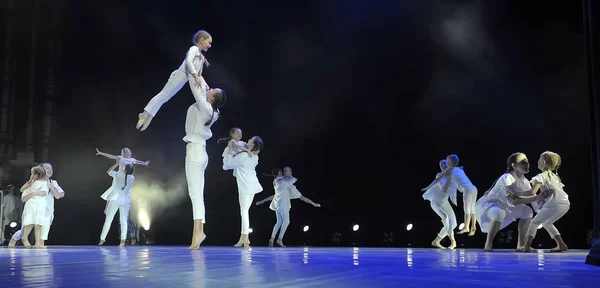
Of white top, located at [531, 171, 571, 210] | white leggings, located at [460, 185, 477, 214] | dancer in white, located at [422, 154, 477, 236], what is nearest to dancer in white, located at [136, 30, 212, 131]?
white top, located at [531, 171, 571, 210]

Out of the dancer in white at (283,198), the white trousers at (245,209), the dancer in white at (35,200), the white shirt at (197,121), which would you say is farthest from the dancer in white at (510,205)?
the dancer in white at (35,200)

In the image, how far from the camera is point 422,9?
9.23m

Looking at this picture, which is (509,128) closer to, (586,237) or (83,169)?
(586,237)

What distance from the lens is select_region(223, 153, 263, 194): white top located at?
19.4 feet

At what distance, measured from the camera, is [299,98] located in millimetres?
10164

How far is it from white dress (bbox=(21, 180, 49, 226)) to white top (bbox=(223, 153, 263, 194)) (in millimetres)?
2582

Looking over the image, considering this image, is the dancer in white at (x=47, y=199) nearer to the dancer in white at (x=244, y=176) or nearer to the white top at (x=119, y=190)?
the white top at (x=119, y=190)

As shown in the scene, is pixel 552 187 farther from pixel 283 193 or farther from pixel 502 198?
pixel 283 193

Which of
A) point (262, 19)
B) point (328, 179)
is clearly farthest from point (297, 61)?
point (328, 179)

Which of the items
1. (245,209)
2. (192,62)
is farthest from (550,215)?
(192,62)

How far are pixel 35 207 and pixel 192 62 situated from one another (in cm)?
410

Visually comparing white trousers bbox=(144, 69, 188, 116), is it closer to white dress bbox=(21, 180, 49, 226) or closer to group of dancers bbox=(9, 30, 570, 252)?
group of dancers bbox=(9, 30, 570, 252)

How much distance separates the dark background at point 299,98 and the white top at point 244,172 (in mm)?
4050

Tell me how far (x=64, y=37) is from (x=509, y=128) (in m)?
8.88
